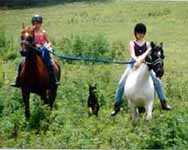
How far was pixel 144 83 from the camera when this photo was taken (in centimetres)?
988

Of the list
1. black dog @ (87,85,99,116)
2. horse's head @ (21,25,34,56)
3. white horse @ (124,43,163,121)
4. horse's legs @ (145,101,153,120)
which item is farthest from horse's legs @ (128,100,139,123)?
horse's head @ (21,25,34,56)

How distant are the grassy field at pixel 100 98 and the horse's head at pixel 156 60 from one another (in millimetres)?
666

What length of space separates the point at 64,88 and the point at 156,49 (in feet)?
11.1

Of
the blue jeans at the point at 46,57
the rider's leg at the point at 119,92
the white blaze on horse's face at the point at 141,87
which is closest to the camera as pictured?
the white blaze on horse's face at the point at 141,87

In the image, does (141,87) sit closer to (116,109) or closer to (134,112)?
(134,112)

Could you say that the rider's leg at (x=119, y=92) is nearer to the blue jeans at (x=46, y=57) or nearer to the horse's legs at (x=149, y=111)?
the horse's legs at (x=149, y=111)

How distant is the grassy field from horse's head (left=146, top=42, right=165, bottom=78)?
666 millimetres

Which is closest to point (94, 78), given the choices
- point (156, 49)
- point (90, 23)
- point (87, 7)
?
point (156, 49)

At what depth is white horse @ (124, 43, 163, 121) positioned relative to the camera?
9.84m

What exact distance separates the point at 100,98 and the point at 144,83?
2.28 meters

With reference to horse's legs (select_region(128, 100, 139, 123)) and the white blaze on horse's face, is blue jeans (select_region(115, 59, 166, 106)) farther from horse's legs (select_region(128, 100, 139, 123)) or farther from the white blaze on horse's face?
horse's legs (select_region(128, 100, 139, 123))

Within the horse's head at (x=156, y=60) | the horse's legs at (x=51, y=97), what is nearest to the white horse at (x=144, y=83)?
the horse's head at (x=156, y=60)

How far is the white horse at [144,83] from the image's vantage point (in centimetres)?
984

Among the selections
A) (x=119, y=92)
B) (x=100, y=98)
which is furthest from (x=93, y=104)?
(x=100, y=98)
